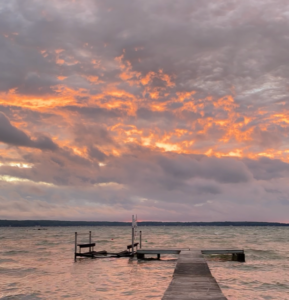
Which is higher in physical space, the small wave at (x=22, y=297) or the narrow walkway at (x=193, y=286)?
the narrow walkway at (x=193, y=286)

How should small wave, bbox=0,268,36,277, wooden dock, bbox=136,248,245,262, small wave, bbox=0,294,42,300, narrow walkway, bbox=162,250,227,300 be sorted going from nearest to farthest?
1. narrow walkway, bbox=162,250,227,300
2. small wave, bbox=0,294,42,300
3. small wave, bbox=0,268,36,277
4. wooden dock, bbox=136,248,245,262

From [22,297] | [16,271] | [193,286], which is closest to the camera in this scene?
[193,286]

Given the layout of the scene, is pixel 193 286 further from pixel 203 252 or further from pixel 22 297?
pixel 203 252

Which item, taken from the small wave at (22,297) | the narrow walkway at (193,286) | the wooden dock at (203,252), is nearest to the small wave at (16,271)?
the small wave at (22,297)

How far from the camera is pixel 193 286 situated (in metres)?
14.3

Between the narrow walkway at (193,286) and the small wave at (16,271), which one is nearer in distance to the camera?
the narrow walkway at (193,286)

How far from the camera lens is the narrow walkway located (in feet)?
40.5

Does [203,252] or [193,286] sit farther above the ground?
[193,286]

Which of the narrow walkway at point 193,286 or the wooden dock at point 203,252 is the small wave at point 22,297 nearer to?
the narrow walkway at point 193,286

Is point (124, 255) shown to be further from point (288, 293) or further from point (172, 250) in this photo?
point (288, 293)

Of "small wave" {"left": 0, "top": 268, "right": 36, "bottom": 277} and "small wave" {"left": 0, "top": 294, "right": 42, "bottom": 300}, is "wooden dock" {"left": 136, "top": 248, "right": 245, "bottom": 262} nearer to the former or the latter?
"small wave" {"left": 0, "top": 268, "right": 36, "bottom": 277}

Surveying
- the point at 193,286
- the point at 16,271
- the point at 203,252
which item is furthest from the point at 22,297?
the point at 203,252

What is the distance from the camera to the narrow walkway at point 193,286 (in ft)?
40.5

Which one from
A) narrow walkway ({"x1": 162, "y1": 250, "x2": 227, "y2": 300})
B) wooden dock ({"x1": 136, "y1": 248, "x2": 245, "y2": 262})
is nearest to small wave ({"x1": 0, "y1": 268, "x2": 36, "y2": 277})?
wooden dock ({"x1": 136, "y1": 248, "x2": 245, "y2": 262})
